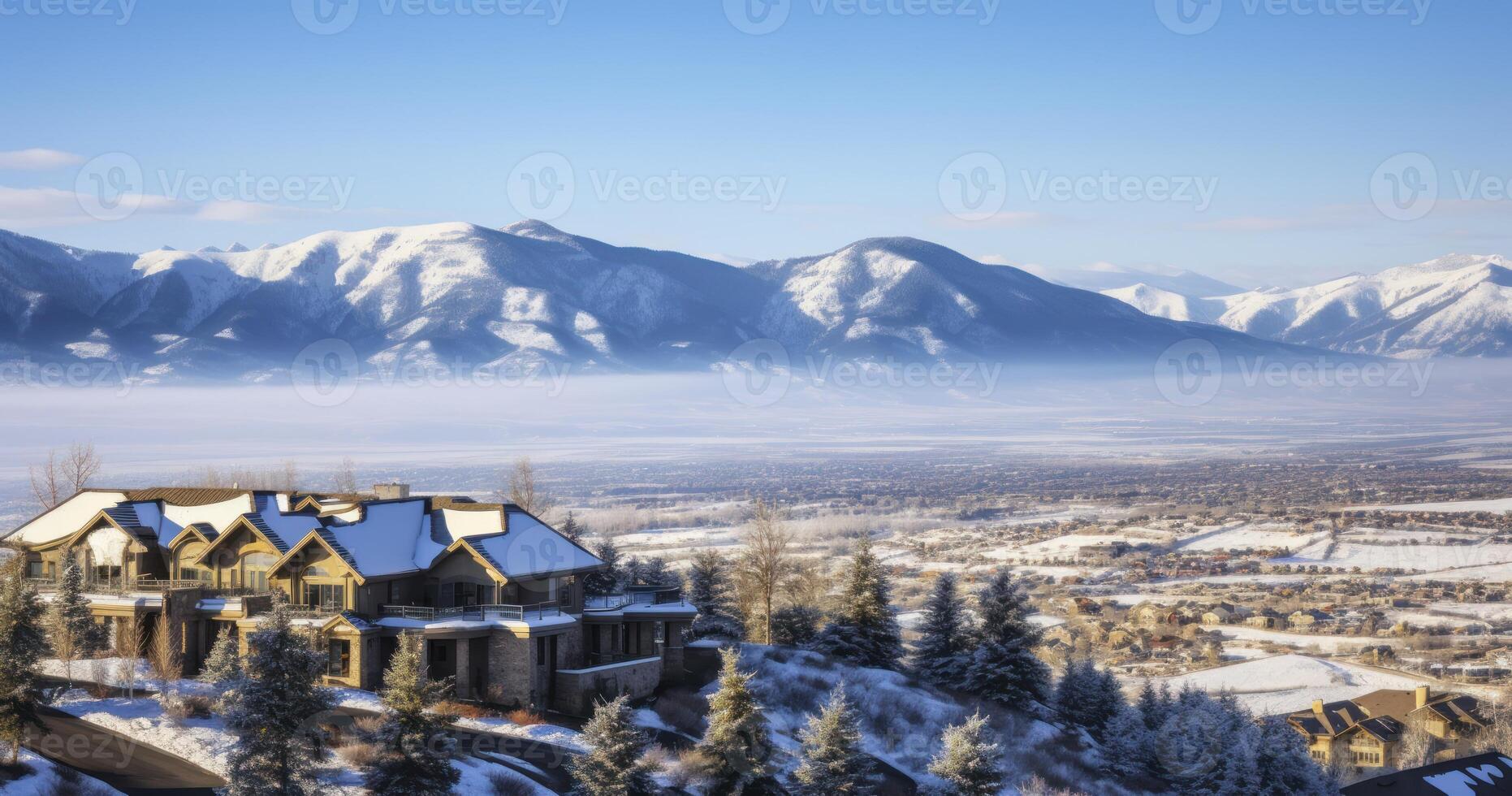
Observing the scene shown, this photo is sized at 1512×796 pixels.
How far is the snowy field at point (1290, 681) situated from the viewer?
86812 millimetres

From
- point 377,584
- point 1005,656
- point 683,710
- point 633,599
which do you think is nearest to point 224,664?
point 377,584

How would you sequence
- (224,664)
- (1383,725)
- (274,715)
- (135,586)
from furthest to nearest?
(1383,725) < (135,586) < (224,664) < (274,715)

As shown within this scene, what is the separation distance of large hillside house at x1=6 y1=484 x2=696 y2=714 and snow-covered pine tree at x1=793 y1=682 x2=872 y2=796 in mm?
9967

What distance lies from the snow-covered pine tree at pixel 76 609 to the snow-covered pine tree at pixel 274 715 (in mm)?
15381

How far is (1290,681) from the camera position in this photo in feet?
308

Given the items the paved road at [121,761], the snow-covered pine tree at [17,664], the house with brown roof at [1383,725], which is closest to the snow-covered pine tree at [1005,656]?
the house with brown roof at [1383,725]

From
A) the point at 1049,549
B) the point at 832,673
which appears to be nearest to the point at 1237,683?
the point at 832,673

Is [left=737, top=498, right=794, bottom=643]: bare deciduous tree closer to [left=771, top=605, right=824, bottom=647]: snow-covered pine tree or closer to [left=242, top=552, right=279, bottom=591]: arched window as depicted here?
[left=771, top=605, right=824, bottom=647]: snow-covered pine tree

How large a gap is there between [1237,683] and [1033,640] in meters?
35.6

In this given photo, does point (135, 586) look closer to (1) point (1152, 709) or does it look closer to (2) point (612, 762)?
(2) point (612, 762)

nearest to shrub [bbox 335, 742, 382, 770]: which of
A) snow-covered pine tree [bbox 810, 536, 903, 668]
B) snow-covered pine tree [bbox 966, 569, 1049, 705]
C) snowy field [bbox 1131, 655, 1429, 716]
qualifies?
snow-covered pine tree [bbox 810, 536, 903, 668]

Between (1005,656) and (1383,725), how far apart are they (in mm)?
26943

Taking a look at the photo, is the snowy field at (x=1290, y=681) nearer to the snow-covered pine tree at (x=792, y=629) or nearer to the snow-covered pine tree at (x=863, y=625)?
the snow-covered pine tree at (x=863, y=625)

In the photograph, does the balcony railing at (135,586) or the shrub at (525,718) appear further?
the balcony railing at (135,586)
